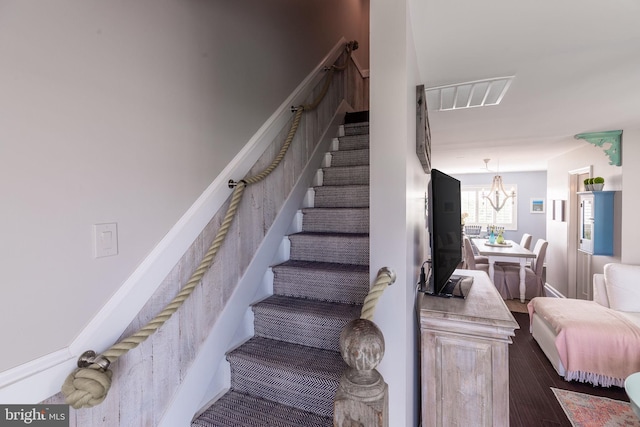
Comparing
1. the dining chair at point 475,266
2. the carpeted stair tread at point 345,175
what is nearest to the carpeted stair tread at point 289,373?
the carpeted stair tread at point 345,175

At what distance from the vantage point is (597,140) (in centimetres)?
346

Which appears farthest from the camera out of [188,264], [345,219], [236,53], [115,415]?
[345,219]

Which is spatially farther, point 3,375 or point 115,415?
point 115,415

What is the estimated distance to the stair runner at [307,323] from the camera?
4.60ft

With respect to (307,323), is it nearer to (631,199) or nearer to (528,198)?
(631,199)

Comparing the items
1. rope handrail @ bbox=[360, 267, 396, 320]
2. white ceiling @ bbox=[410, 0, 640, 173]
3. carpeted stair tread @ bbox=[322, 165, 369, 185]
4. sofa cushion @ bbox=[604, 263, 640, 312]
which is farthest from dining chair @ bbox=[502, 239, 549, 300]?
rope handrail @ bbox=[360, 267, 396, 320]

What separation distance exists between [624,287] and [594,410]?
1.30 meters

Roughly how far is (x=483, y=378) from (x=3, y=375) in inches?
68.2

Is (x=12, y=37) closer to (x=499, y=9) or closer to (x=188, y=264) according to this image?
(x=188, y=264)

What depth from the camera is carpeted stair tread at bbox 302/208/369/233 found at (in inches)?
86.6

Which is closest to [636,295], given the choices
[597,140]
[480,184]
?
[597,140]

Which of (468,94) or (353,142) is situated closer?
(468,94)

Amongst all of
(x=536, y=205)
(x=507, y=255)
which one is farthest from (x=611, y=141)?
(x=536, y=205)

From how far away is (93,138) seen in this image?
105 cm
